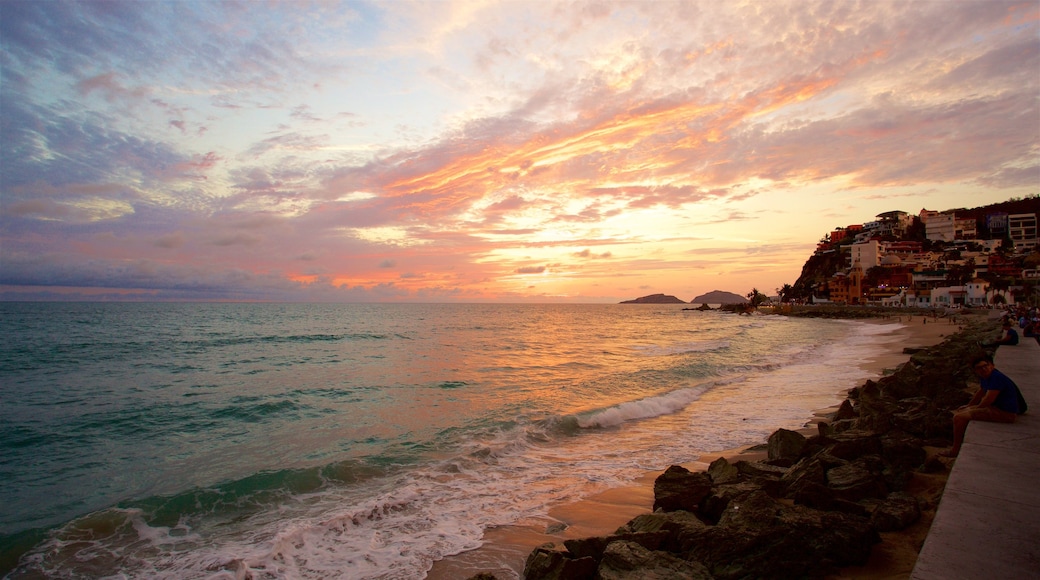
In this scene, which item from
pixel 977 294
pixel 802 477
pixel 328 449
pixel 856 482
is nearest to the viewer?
pixel 856 482

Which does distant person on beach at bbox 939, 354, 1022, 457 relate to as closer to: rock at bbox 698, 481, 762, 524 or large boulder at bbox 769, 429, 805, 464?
large boulder at bbox 769, 429, 805, 464

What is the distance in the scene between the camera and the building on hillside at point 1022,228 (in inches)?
4402

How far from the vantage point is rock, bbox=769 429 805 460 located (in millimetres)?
8648

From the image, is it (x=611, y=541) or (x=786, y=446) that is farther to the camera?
(x=786, y=446)

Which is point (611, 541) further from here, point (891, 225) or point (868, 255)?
point (891, 225)

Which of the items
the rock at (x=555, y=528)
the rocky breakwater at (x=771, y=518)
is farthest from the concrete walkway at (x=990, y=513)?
the rock at (x=555, y=528)

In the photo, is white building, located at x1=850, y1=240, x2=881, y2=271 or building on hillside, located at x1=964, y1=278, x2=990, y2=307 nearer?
building on hillside, located at x1=964, y1=278, x2=990, y2=307

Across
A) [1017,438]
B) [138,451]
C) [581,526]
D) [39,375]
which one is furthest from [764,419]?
[39,375]

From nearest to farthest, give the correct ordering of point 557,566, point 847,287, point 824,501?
point 557,566
point 824,501
point 847,287

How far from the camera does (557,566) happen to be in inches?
205

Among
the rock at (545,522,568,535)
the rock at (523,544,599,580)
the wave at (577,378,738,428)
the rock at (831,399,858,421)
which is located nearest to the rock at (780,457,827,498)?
the rock at (523,544,599,580)

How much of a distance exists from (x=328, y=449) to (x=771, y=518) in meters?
9.33

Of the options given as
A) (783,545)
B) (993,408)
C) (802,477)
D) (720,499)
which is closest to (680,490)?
(720,499)

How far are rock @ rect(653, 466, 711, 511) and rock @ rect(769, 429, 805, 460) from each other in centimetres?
235
